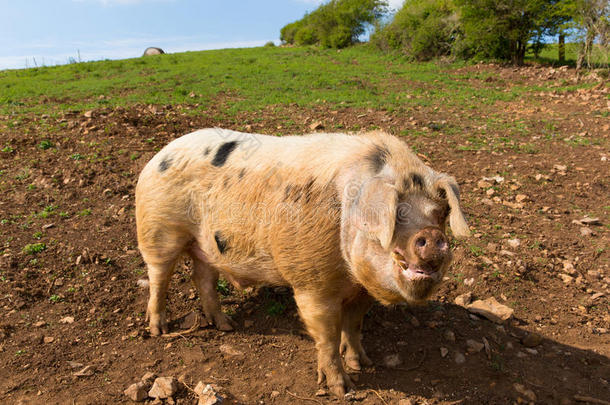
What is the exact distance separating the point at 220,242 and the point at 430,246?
1717 mm

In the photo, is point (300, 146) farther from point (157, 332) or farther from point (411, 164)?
→ point (157, 332)

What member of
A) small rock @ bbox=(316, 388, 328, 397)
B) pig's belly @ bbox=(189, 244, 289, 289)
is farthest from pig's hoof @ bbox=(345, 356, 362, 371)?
pig's belly @ bbox=(189, 244, 289, 289)

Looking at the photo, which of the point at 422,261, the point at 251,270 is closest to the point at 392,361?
the point at 251,270

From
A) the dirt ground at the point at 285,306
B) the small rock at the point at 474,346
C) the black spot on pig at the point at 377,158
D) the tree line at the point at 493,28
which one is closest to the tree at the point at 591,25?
the tree line at the point at 493,28

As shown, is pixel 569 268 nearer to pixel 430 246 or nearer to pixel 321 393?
pixel 321 393

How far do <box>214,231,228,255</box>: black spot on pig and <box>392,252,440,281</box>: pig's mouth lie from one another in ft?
4.67

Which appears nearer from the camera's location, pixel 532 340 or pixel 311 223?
pixel 311 223

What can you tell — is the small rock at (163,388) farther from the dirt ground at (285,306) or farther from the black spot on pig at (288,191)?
the black spot on pig at (288,191)

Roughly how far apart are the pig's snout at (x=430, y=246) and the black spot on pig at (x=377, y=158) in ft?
1.88

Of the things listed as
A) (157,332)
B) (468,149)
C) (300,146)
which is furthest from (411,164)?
(468,149)

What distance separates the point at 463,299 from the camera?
4.29 metres

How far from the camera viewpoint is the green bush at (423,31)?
21.1 m

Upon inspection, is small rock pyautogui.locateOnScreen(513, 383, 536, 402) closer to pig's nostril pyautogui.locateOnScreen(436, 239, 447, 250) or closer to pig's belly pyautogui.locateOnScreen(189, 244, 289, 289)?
pig's nostril pyautogui.locateOnScreen(436, 239, 447, 250)

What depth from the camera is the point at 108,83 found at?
15875mm
